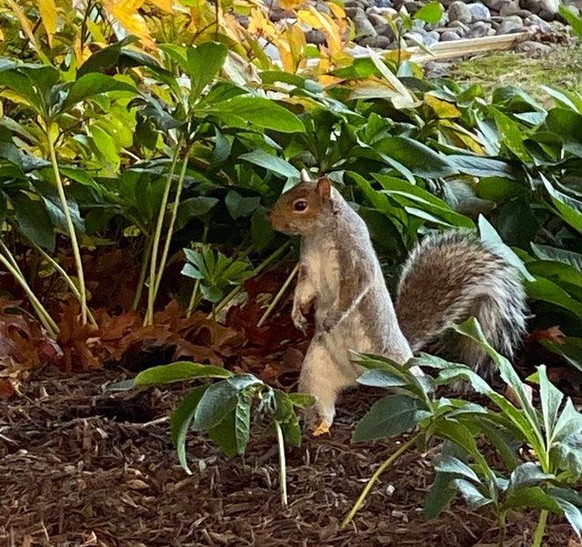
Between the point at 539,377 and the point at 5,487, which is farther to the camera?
the point at 5,487

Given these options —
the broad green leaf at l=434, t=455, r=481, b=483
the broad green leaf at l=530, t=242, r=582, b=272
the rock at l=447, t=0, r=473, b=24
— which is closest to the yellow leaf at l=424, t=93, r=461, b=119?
the broad green leaf at l=530, t=242, r=582, b=272

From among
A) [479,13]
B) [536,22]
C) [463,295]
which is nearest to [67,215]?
[463,295]

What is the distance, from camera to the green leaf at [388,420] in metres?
0.91

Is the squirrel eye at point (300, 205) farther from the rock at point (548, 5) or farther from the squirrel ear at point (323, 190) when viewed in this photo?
the rock at point (548, 5)

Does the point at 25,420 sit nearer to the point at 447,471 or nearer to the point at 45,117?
the point at 45,117

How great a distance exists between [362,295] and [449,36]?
2804 mm

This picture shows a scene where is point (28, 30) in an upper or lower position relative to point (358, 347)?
upper

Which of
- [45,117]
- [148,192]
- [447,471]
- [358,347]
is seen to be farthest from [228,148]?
[447,471]

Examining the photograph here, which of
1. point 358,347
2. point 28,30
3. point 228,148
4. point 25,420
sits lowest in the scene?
point 25,420

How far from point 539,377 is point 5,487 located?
0.58m

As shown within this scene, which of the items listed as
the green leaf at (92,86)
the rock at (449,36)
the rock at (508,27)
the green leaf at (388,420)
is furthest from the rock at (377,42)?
the green leaf at (388,420)

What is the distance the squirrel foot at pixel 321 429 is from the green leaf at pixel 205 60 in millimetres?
468

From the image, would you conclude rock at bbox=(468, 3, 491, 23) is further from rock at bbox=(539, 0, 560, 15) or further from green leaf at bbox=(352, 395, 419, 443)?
green leaf at bbox=(352, 395, 419, 443)

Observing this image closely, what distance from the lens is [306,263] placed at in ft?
4.13
